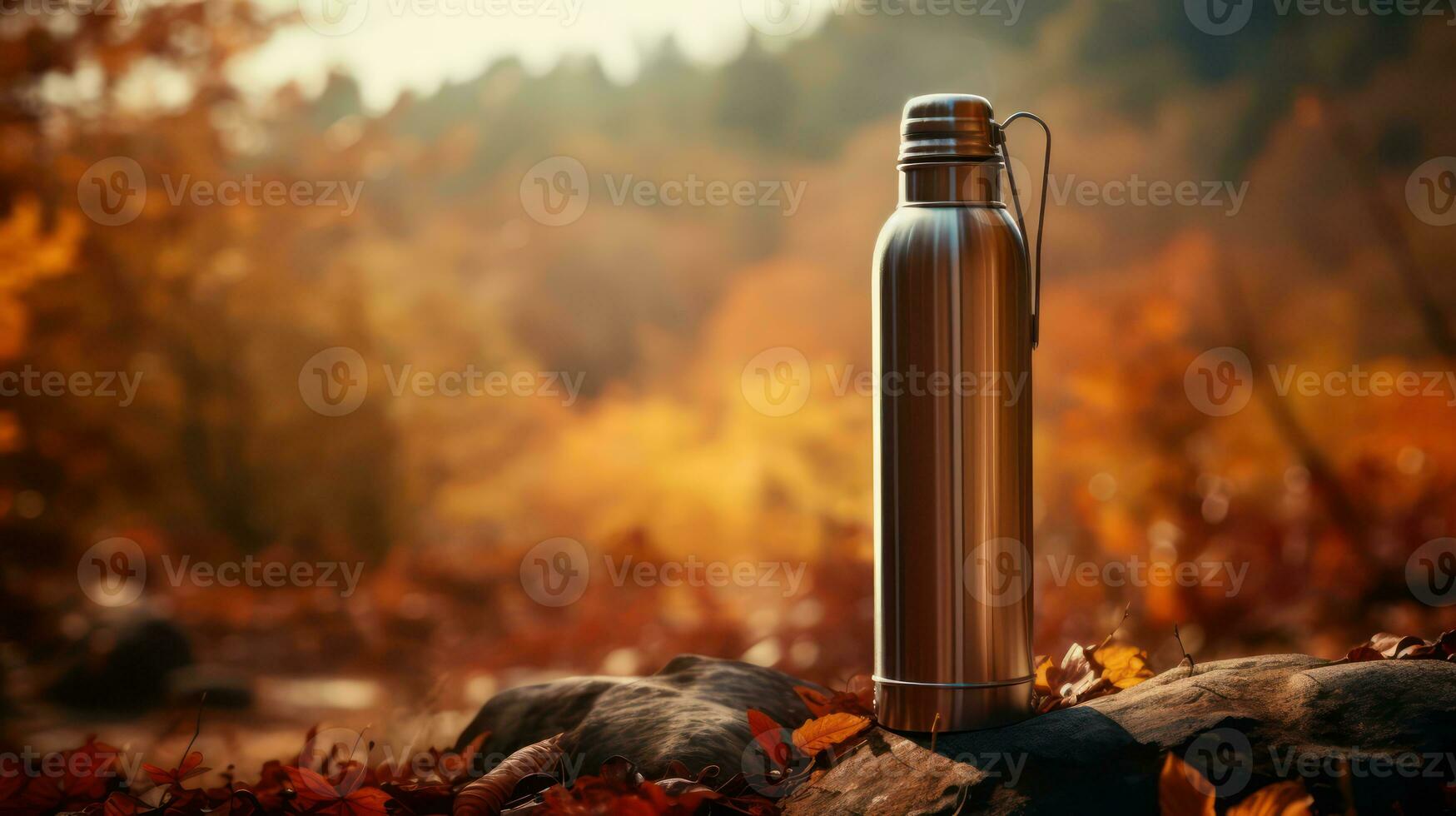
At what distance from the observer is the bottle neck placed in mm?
2199

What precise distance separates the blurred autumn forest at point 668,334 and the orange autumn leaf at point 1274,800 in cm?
318

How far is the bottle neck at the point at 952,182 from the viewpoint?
2.20m

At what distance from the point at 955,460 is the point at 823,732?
572 millimetres

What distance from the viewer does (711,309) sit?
755cm

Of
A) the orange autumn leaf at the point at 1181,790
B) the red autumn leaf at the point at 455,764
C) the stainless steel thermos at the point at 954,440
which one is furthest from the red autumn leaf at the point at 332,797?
the orange autumn leaf at the point at 1181,790

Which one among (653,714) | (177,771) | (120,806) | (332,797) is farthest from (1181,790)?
(120,806)

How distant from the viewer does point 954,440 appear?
84.0 inches

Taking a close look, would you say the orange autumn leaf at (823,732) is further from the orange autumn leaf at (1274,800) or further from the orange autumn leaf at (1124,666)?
the orange autumn leaf at (1274,800)

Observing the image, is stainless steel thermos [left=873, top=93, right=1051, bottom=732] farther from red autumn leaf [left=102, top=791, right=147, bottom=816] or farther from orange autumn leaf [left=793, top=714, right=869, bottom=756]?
red autumn leaf [left=102, top=791, right=147, bottom=816]

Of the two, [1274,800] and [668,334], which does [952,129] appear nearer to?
[1274,800]

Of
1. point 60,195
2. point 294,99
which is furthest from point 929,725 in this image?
point 60,195

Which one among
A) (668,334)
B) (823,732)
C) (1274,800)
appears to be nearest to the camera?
(1274,800)

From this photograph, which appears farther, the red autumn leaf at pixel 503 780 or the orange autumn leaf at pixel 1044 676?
the orange autumn leaf at pixel 1044 676

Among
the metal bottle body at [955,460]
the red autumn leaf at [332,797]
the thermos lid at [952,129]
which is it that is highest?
the thermos lid at [952,129]
